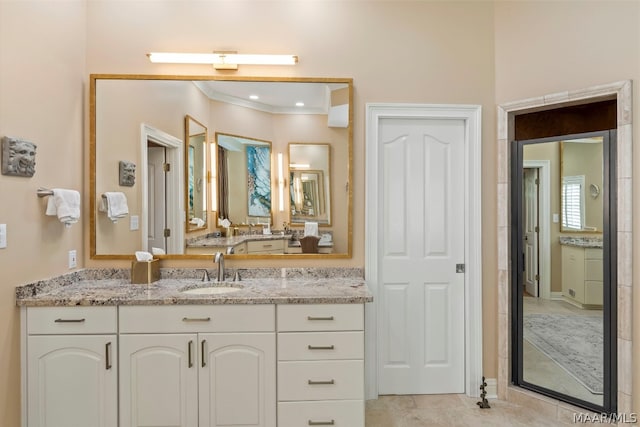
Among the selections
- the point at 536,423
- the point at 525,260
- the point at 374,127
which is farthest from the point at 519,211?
the point at 536,423

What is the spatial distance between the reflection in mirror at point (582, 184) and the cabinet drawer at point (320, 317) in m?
1.45

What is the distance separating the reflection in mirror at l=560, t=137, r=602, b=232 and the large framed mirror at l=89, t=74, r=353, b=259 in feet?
4.36

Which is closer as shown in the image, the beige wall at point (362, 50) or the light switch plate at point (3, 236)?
the light switch plate at point (3, 236)

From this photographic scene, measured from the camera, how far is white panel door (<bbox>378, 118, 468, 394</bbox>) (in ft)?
8.86

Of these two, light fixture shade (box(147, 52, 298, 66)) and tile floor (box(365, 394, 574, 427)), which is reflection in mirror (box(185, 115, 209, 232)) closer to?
light fixture shade (box(147, 52, 298, 66))

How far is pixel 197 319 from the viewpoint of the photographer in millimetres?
2041

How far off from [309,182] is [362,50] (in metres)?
0.97

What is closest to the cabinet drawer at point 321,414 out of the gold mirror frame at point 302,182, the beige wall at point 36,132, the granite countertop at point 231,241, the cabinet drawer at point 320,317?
the cabinet drawer at point 320,317

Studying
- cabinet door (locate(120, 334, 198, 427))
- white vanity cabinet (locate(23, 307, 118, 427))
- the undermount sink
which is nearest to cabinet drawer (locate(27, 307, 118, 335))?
white vanity cabinet (locate(23, 307, 118, 427))

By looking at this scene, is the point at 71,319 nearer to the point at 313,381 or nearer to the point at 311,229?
the point at 313,381

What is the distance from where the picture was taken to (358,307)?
2.08 metres

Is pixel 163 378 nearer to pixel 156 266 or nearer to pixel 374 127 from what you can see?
pixel 156 266

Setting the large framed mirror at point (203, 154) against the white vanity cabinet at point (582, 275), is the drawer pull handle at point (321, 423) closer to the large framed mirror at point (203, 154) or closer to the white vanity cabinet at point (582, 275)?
the large framed mirror at point (203, 154)

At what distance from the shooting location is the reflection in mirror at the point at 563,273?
2305 mm
